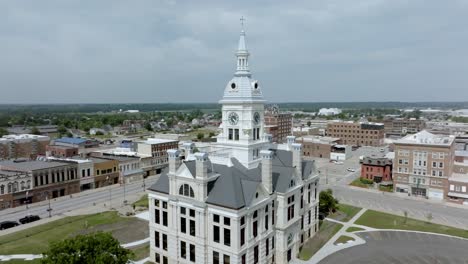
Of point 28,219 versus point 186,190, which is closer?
point 186,190

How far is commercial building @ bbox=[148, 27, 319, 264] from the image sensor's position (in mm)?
40938

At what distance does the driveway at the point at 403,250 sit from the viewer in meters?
48.4

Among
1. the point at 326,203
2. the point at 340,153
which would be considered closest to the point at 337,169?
the point at 340,153

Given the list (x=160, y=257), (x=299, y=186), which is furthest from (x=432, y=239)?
(x=160, y=257)

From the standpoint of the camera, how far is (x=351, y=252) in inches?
2010

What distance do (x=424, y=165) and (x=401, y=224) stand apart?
1122 inches

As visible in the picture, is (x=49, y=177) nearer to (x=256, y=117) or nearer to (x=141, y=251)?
(x=141, y=251)

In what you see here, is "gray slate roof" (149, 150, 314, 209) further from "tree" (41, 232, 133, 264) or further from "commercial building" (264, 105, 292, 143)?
"commercial building" (264, 105, 292, 143)

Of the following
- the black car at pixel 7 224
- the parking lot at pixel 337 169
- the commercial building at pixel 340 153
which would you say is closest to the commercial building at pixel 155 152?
the black car at pixel 7 224

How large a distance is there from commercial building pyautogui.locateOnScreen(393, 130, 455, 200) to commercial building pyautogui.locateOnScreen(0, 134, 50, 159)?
127405 mm

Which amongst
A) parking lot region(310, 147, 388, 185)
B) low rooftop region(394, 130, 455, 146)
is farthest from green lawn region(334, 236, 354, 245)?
parking lot region(310, 147, 388, 185)

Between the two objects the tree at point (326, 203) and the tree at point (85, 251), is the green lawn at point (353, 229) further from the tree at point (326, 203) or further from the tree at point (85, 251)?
the tree at point (85, 251)

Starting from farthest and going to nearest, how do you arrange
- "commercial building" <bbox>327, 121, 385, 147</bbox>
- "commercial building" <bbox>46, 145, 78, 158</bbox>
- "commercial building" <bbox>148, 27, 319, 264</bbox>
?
1. "commercial building" <bbox>327, 121, 385, 147</bbox>
2. "commercial building" <bbox>46, 145, 78, 158</bbox>
3. "commercial building" <bbox>148, 27, 319, 264</bbox>

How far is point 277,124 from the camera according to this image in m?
173
